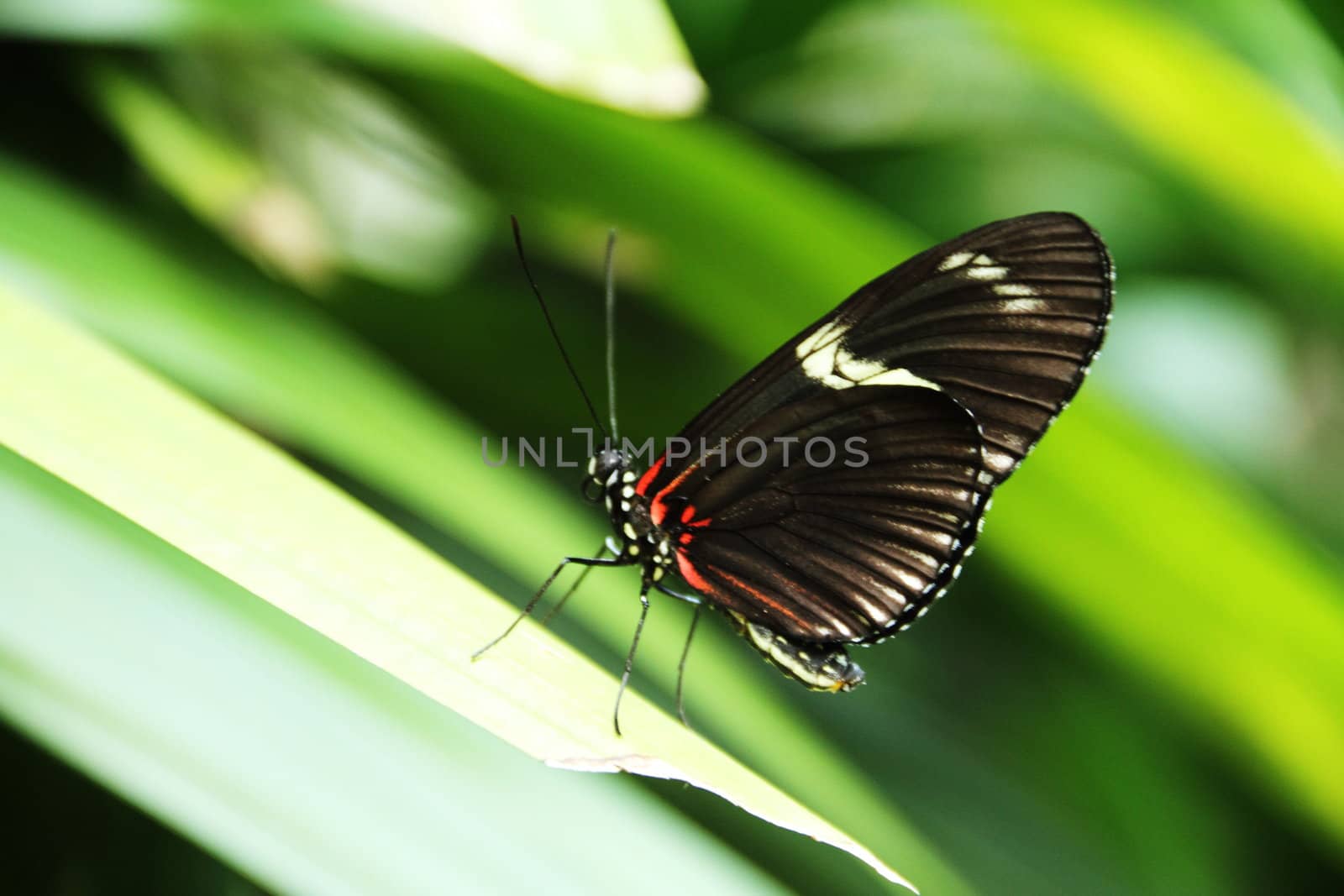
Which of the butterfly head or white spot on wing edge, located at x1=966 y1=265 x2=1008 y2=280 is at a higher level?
white spot on wing edge, located at x1=966 y1=265 x2=1008 y2=280

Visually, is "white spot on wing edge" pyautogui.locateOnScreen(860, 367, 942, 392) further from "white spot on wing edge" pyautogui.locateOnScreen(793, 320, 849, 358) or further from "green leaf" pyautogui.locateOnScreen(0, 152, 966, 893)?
"green leaf" pyautogui.locateOnScreen(0, 152, 966, 893)

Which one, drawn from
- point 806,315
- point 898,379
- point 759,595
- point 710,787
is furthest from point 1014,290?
point 710,787

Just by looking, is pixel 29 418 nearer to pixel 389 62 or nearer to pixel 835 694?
pixel 389 62

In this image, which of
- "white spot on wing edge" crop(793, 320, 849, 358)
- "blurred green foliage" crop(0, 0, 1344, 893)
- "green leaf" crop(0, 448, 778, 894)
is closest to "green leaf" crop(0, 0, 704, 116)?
"blurred green foliage" crop(0, 0, 1344, 893)

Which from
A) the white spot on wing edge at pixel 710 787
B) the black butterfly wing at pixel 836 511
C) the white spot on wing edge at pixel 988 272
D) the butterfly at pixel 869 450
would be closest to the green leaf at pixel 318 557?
the white spot on wing edge at pixel 710 787

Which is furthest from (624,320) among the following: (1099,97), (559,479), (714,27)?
(1099,97)

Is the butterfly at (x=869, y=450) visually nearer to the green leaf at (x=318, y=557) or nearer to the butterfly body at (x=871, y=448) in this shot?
the butterfly body at (x=871, y=448)

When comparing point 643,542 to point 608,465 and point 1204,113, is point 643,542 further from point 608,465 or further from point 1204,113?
point 1204,113
